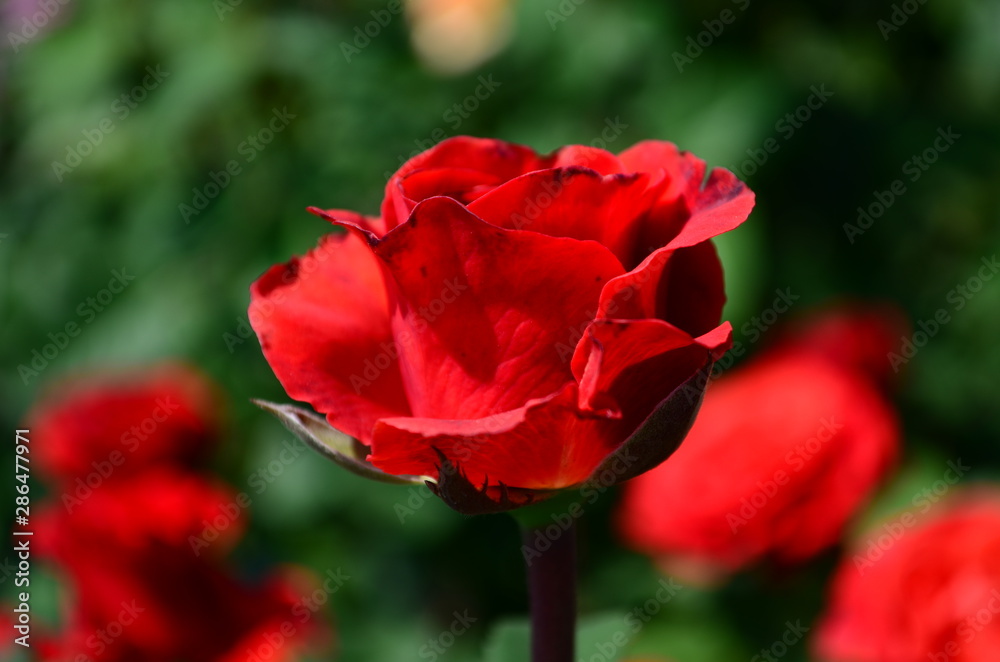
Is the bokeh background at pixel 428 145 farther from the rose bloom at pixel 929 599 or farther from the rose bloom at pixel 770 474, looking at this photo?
the rose bloom at pixel 929 599

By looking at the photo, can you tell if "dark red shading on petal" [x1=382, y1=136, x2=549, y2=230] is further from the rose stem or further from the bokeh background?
the bokeh background

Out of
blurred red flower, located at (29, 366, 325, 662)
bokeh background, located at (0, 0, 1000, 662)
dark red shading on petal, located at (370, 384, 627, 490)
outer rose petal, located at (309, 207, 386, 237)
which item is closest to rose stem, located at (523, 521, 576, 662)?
dark red shading on petal, located at (370, 384, 627, 490)

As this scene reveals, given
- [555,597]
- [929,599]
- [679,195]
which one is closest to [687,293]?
[679,195]

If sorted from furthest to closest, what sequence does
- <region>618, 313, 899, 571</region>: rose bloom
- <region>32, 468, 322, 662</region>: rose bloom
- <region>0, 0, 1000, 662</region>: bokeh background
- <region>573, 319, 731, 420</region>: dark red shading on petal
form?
1. <region>0, 0, 1000, 662</region>: bokeh background
2. <region>618, 313, 899, 571</region>: rose bloom
3. <region>32, 468, 322, 662</region>: rose bloom
4. <region>573, 319, 731, 420</region>: dark red shading on petal

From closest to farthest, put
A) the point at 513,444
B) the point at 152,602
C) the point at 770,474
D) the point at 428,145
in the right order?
the point at 513,444
the point at 152,602
the point at 770,474
the point at 428,145

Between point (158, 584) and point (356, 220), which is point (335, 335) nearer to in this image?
point (356, 220)

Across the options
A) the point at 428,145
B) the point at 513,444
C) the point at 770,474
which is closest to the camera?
the point at 513,444

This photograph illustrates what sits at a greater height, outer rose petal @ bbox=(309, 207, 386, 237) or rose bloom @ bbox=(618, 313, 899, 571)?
outer rose petal @ bbox=(309, 207, 386, 237)
